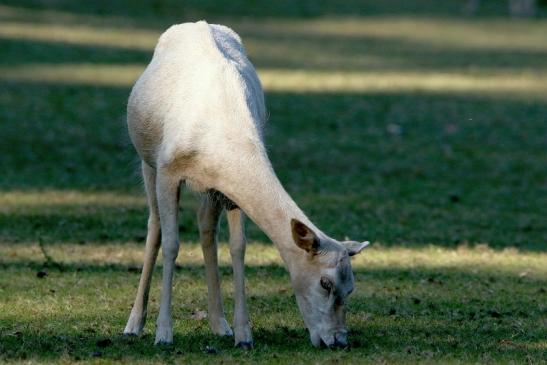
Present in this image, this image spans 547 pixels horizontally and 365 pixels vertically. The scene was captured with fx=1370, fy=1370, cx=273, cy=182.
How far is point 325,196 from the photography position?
15.6 m

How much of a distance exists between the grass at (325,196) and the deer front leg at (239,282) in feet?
0.45

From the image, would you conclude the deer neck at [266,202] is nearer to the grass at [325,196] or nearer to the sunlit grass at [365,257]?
the grass at [325,196]

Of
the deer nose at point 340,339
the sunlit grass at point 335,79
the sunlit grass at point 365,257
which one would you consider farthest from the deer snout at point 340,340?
the sunlit grass at point 335,79

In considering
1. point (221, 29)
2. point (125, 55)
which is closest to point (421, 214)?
point (221, 29)

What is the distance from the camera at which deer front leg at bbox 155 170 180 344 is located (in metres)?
8.31

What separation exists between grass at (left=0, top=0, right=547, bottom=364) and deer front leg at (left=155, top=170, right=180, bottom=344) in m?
0.15

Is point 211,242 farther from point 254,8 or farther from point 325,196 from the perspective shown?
point 254,8

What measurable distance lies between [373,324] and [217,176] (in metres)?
1.74

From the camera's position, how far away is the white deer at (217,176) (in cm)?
780

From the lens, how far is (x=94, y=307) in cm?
947

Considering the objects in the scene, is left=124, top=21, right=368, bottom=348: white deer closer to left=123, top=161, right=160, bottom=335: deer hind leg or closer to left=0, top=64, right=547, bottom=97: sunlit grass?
left=123, top=161, right=160, bottom=335: deer hind leg

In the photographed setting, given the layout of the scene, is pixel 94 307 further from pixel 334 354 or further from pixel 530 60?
pixel 530 60

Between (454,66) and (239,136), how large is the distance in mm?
22653

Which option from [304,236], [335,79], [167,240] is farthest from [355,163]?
[304,236]
